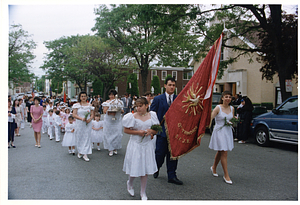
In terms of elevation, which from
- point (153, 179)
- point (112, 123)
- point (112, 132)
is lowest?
point (153, 179)

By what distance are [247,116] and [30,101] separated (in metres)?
14.9

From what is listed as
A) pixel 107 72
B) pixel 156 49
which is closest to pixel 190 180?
pixel 156 49

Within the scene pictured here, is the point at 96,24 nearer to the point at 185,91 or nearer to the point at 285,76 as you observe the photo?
the point at 285,76

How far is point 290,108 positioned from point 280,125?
683mm

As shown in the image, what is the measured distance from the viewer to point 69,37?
52.4m

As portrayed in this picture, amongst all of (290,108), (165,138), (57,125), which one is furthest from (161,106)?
(57,125)

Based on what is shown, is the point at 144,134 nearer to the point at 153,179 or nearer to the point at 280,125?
the point at 153,179

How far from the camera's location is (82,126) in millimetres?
7855

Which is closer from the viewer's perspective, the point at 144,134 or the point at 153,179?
the point at 144,134

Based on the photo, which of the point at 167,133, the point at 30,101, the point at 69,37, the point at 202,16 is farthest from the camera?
the point at 69,37

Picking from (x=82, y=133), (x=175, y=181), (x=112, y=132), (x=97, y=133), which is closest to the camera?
(x=175, y=181)

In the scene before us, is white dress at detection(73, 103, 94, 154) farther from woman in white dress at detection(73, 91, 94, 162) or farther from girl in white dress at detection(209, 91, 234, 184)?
girl in white dress at detection(209, 91, 234, 184)

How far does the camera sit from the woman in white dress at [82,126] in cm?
771

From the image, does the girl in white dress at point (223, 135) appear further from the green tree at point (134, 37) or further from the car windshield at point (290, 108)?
the green tree at point (134, 37)
